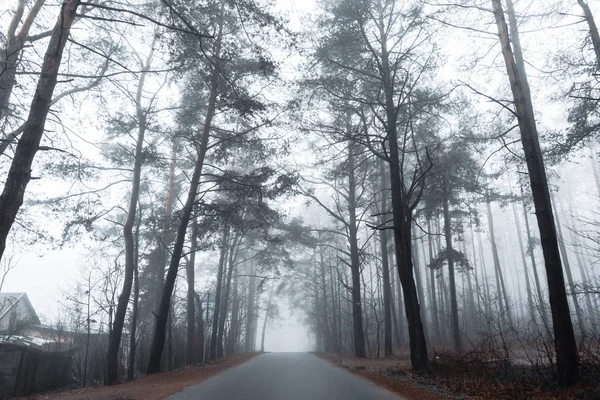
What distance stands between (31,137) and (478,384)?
8.36 metres

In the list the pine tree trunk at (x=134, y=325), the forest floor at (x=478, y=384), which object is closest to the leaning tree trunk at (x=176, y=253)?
the pine tree trunk at (x=134, y=325)

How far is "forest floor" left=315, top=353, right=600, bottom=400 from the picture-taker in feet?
18.4

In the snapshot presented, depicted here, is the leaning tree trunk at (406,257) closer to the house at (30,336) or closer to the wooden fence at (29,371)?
the house at (30,336)

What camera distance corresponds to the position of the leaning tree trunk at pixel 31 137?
5.99 metres

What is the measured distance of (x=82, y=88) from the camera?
10.5 m

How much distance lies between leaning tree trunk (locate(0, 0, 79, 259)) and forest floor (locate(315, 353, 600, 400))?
6663 mm

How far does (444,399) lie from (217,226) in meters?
8.96

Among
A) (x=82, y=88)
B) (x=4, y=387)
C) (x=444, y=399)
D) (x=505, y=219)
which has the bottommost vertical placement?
(x=4, y=387)

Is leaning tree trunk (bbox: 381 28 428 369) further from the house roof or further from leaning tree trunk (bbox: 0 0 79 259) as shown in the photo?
the house roof

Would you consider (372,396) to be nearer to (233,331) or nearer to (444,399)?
(444,399)

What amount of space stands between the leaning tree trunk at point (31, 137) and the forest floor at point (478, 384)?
6.66 metres

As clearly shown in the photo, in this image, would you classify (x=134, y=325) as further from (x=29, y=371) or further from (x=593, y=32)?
Result: (x=593, y=32)

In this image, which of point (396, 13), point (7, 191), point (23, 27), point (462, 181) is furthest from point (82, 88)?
point (462, 181)

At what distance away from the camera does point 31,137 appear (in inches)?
249
